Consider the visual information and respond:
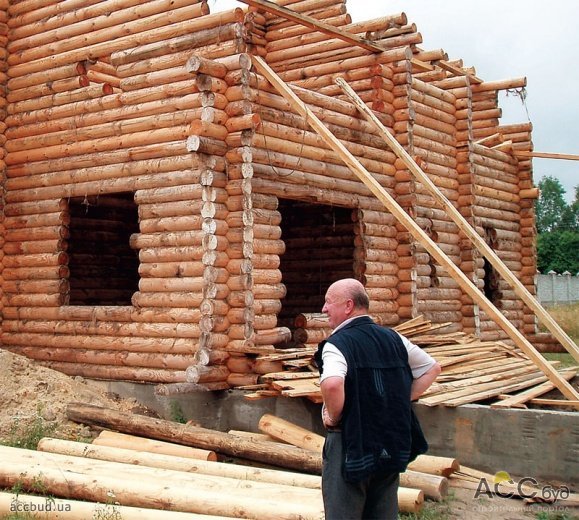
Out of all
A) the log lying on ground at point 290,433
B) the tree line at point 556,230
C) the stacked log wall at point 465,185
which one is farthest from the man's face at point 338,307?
the tree line at point 556,230

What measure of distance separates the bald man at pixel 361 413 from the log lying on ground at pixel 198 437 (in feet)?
13.0

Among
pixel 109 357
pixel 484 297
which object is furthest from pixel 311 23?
pixel 109 357

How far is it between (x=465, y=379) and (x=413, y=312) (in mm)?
3116

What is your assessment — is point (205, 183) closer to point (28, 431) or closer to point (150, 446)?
point (150, 446)

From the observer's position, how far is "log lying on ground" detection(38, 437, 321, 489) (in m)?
8.09

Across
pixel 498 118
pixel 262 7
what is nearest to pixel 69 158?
pixel 262 7

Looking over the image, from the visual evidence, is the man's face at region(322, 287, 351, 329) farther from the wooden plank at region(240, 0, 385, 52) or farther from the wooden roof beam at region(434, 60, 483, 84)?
the wooden roof beam at region(434, 60, 483, 84)

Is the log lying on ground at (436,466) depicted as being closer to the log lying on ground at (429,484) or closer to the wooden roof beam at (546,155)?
the log lying on ground at (429,484)

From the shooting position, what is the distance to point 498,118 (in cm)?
1994

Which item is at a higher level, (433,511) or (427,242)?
(427,242)

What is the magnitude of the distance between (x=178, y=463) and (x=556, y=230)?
7409 centimetres

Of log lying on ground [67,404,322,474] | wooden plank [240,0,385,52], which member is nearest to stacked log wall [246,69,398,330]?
wooden plank [240,0,385,52]

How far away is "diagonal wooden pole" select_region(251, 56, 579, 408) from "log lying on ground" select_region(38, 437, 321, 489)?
9.61ft

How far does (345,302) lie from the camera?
16.5ft
